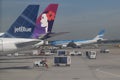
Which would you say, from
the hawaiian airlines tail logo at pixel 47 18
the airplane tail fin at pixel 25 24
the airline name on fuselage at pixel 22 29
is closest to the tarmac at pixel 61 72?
the airplane tail fin at pixel 25 24

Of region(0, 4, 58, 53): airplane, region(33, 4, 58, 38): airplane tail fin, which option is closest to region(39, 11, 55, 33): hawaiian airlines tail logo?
region(33, 4, 58, 38): airplane tail fin

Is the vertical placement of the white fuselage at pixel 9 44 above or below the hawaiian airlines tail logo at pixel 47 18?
below

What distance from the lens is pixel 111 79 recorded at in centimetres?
2811

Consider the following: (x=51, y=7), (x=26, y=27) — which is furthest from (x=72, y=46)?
(x=26, y=27)

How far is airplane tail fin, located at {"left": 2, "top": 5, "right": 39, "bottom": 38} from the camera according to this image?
4059cm

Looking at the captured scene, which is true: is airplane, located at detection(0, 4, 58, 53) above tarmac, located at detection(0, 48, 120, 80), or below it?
above

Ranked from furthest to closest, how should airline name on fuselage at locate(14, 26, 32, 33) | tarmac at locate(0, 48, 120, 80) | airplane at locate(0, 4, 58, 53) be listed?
airline name on fuselage at locate(14, 26, 32, 33) → airplane at locate(0, 4, 58, 53) → tarmac at locate(0, 48, 120, 80)

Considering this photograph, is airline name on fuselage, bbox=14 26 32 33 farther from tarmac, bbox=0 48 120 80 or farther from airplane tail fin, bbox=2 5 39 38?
tarmac, bbox=0 48 120 80

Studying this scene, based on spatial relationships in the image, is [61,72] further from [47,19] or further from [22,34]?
[47,19]

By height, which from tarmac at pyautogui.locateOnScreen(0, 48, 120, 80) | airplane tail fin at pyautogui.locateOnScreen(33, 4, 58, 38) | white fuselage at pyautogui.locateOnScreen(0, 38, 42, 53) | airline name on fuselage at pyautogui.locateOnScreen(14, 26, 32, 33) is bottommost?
tarmac at pyautogui.locateOnScreen(0, 48, 120, 80)

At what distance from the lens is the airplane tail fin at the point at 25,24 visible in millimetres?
40594

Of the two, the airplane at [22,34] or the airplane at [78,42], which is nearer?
the airplane at [22,34]

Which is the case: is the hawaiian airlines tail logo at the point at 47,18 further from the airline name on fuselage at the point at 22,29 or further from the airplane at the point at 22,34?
the airline name on fuselage at the point at 22,29

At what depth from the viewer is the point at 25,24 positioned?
41156 mm
